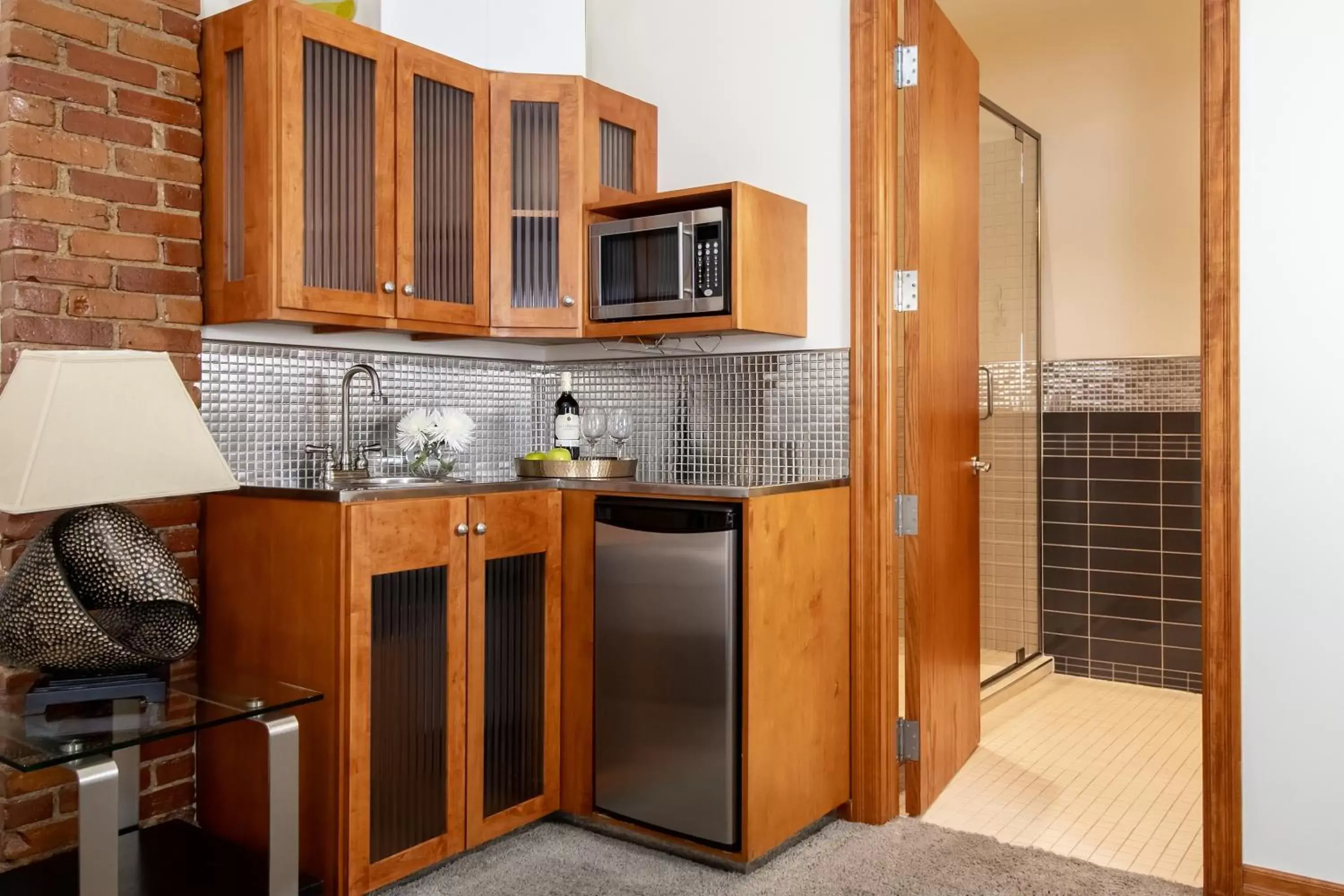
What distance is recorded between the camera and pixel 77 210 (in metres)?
A: 2.27

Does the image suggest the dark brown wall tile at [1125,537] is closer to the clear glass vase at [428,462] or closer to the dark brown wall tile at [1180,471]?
the dark brown wall tile at [1180,471]

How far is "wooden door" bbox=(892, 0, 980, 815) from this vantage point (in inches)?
109

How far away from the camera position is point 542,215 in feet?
9.49

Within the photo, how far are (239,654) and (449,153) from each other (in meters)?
1.40

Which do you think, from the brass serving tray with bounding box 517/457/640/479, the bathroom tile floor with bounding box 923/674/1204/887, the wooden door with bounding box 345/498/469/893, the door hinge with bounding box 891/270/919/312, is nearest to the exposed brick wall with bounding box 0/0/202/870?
the wooden door with bounding box 345/498/469/893

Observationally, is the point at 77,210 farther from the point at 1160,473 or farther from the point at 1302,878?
the point at 1160,473

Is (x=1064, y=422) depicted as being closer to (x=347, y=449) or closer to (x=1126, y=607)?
(x=1126, y=607)

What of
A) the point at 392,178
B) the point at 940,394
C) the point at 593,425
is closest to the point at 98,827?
the point at 392,178

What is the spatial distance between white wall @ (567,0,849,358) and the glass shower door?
1674 millimetres

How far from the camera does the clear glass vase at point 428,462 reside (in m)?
2.77

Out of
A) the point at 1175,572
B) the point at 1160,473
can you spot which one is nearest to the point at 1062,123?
the point at 1160,473

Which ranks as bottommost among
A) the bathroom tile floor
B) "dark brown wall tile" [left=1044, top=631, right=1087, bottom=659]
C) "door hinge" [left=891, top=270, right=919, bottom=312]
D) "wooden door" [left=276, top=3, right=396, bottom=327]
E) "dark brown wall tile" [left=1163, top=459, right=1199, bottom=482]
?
the bathroom tile floor

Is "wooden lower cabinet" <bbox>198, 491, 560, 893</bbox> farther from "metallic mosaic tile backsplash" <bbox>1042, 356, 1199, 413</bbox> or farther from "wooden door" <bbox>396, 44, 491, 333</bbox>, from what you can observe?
"metallic mosaic tile backsplash" <bbox>1042, 356, 1199, 413</bbox>

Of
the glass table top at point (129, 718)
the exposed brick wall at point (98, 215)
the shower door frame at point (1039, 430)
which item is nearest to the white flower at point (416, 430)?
the exposed brick wall at point (98, 215)
